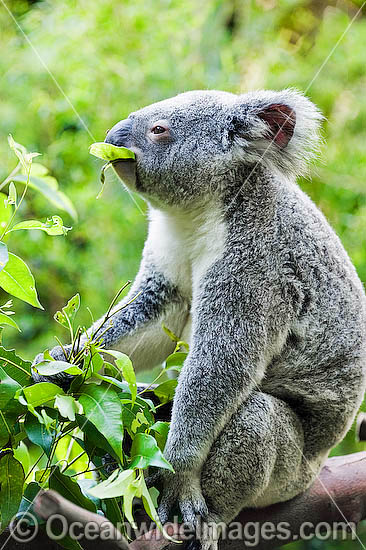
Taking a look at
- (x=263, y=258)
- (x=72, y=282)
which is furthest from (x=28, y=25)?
(x=263, y=258)

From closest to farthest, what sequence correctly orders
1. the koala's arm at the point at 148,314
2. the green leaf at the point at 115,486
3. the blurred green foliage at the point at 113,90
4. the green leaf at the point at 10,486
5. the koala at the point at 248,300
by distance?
the green leaf at the point at 115,486, the green leaf at the point at 10,486, the koala at the point at 248,300, the koala's arm at the point at 148,314, the blurred green foliage at the point at 113,90

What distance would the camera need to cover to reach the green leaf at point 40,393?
165cm

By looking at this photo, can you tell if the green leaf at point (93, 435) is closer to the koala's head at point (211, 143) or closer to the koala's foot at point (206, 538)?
the koala's foot at point (206, 538)

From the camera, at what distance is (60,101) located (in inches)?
175

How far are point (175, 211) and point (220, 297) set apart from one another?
16.6 inches

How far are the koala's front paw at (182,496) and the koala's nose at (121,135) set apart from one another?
1076mm

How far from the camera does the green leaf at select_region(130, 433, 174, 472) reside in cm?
167

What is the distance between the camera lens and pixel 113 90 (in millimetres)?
4363

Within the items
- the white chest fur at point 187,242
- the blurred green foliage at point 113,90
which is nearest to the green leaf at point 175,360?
the white chest fur at point 187,242

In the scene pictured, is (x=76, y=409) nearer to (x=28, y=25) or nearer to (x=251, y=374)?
(x=251, y=374)

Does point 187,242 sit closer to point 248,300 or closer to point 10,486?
point 248,300

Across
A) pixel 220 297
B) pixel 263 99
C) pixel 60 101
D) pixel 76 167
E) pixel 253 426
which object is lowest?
pixel 76 167

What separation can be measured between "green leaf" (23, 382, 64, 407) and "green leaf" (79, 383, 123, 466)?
0.28 ft

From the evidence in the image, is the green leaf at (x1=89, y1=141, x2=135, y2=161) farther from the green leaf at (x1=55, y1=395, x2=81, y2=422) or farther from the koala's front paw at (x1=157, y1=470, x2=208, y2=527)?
the koala's front paw at (x1=157, y1=470, x2=208, y2=527)
